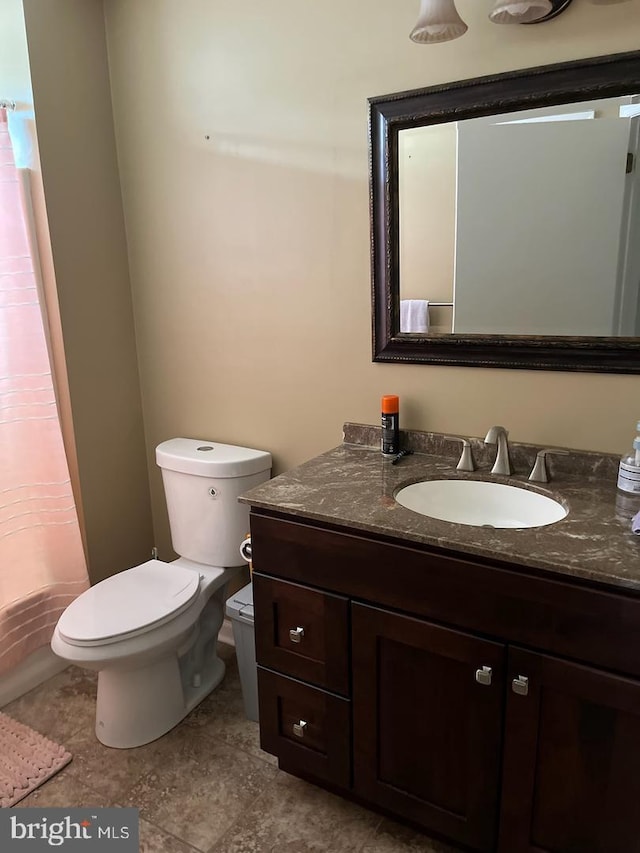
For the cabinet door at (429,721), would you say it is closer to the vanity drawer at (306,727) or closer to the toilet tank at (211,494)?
the vanity drawer at (306,727)

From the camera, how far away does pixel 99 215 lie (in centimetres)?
224

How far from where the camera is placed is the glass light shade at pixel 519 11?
1.39m

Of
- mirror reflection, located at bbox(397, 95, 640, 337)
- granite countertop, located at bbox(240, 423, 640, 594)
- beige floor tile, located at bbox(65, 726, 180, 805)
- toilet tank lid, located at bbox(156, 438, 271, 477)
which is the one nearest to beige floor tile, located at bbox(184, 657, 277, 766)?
beige floor tile, located at bbox(65, 726, 180, 805)

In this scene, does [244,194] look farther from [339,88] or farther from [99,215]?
[99,215]

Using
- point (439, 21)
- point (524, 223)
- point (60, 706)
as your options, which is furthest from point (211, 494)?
point (439, 21)

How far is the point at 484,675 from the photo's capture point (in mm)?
1297

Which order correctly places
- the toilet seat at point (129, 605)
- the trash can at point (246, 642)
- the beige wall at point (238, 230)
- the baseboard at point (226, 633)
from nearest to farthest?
1. the beige wall at point (238, 230)
2. the toilet seat at point (129, 605)
3. the trash can at point (246, 642)
4. the baseboard at point (226, 633)

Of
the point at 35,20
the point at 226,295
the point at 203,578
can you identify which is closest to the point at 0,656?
the point at 203,578

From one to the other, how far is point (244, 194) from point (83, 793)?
1842 millimetres

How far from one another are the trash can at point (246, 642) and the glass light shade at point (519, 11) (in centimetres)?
169

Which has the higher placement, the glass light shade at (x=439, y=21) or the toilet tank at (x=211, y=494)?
the glass light shade at (x=439, y=21)

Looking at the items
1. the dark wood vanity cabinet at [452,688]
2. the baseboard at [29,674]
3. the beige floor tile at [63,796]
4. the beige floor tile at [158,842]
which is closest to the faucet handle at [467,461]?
the dark wood vanity cabinet at [452,688]

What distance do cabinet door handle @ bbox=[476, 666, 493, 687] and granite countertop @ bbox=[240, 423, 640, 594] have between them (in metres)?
0.25

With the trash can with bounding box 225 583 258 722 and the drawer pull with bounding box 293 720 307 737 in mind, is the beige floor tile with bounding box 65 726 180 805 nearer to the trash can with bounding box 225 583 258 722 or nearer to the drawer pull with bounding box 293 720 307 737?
the trash can with bounding box 225 583 258 722
